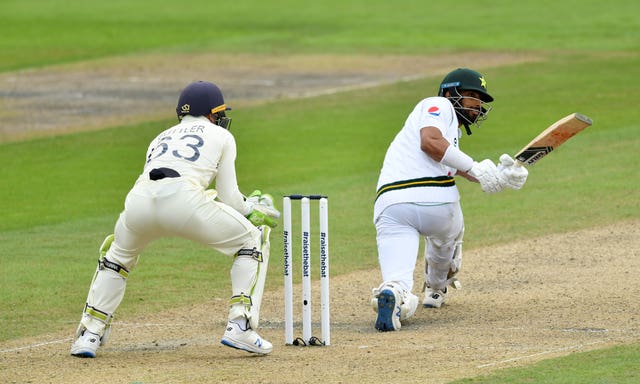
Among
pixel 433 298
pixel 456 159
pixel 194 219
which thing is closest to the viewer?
pixel 194 219

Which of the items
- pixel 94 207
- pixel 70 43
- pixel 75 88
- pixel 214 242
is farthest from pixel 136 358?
pixel 70 43

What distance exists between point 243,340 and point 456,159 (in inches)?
89.1

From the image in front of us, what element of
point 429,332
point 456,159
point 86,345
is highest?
point 456,159

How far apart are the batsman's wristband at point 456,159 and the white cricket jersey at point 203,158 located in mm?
1755

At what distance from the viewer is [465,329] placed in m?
9.70

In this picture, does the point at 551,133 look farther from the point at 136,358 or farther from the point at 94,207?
the point at 94,207

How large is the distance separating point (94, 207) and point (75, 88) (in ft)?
44.8

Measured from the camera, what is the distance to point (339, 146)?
21031 millimetres

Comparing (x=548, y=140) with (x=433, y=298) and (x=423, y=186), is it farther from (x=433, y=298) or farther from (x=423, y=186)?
(x=433, y=298)

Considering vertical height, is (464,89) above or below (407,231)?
above

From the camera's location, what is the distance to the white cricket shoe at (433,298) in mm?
10773

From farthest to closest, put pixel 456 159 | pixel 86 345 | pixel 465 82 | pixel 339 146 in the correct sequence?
pixel 339 146 → pixel 465 82 → pixel 456 159 → pixel 86 345

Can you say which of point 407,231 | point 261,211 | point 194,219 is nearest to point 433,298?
point 407,231

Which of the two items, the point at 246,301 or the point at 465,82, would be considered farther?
the point at 465,82
